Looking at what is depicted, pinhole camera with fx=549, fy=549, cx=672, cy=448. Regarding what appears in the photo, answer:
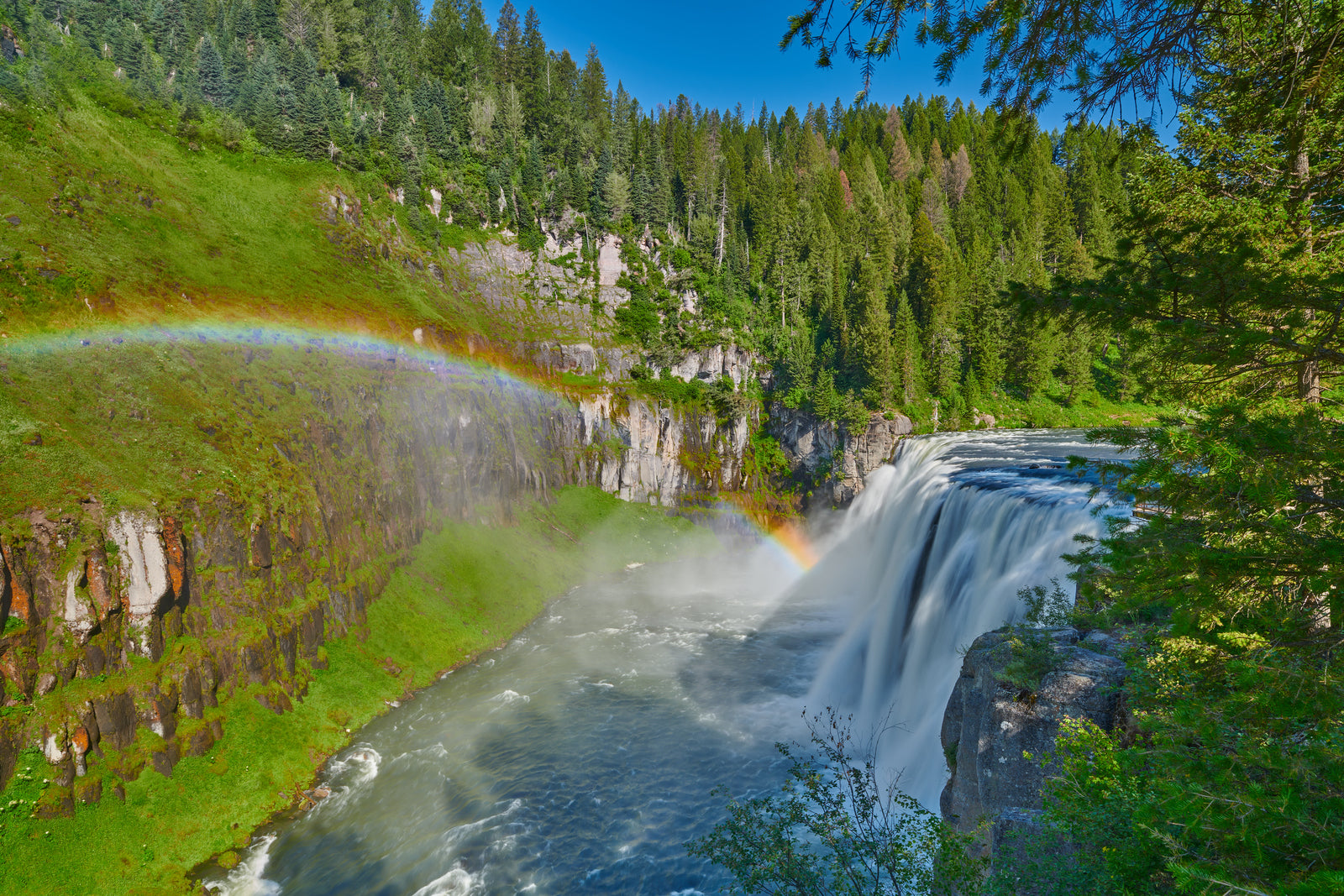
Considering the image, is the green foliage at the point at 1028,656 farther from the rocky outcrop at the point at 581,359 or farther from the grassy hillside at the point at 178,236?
the rocky outcrop at the point at 581,359

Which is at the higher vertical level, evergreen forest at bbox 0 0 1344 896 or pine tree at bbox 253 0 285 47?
pine tree at bbox 253 0 285 47

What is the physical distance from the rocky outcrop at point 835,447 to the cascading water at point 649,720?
9842 millimetres

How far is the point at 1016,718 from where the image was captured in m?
10.9

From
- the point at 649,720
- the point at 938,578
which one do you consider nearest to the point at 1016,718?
the point at 938,578

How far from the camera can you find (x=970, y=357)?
51000mm

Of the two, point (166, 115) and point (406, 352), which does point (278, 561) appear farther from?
point (166, 115)

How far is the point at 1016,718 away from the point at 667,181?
72.1 m

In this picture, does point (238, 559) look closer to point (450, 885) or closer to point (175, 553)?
point (175, 553)

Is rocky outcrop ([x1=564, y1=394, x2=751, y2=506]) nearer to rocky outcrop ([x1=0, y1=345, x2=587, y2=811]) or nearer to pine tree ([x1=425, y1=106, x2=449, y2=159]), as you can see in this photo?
rocky outcrop ([x1=0, y1=345, x2=587, y2=811])

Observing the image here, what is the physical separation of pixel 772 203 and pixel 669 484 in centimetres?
4185

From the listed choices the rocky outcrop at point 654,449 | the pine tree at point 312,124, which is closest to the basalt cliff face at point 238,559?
the rocky outcrop at point 654,449

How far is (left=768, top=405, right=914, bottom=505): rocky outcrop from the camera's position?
4534 cm

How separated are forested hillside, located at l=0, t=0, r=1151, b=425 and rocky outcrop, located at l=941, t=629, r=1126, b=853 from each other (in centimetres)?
3629

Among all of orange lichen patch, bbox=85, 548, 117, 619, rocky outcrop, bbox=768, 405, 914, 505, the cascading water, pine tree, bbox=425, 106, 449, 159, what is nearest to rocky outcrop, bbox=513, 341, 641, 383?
rocky outcrop, bbox=768, 405, 914, 505
